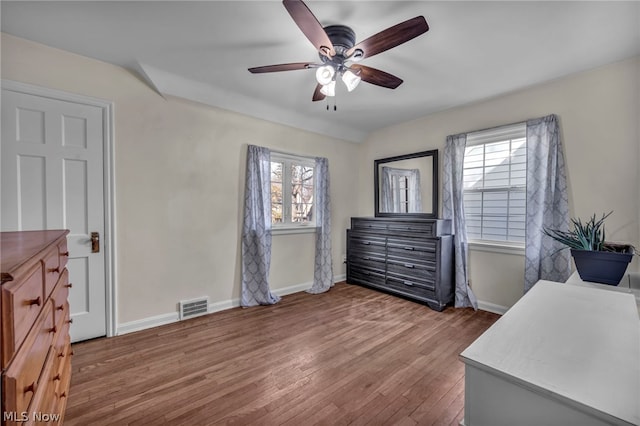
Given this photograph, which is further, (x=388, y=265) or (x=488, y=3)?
(x=388, y=265)

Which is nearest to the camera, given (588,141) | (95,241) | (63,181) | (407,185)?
(63,181)

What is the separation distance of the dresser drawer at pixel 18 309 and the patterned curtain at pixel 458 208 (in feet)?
11.9

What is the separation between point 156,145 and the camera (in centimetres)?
275

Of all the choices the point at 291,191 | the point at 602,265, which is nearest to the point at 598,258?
the point at 602,265

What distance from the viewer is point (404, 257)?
363 cm

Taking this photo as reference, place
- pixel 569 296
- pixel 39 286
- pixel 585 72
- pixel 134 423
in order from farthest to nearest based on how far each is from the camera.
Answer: pixel 585 72 < pixel 134 423 < pixel 569 296 < pixel 39 286

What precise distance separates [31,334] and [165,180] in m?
2.11

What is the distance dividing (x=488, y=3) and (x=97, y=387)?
362cm

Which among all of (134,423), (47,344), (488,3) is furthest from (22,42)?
(488,3)

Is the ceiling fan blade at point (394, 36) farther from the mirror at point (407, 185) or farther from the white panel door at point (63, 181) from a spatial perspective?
the white panel door at point (63, 181)

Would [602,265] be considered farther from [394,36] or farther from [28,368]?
[28,368]

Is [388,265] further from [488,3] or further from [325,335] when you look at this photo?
[488,3]

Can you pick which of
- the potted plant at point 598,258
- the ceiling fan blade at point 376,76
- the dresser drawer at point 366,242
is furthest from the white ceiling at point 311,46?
the dresser drawer at point 366,242

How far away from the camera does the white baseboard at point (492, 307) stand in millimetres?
3111
